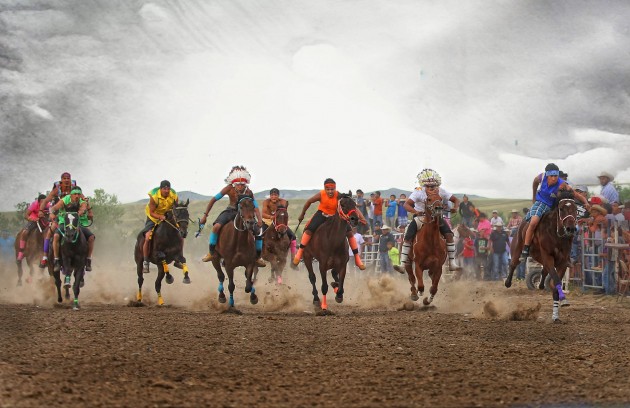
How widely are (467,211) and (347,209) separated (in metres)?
15.6

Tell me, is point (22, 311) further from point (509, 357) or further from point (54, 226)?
point (509, 357)

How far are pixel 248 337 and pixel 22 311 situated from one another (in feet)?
25.7

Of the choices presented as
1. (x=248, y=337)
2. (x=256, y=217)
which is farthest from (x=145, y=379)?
(x=256, y=217)

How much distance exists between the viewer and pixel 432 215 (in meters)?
19.9

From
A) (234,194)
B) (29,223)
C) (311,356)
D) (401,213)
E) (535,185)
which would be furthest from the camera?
(401,213)

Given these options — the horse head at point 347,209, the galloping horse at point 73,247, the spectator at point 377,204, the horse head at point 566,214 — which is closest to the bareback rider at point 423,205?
the horse head at point 347,209

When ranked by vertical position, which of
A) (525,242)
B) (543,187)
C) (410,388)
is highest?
(543,187)

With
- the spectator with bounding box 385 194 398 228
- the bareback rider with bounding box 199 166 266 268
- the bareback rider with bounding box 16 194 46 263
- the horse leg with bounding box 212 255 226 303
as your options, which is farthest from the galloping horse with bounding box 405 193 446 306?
the spectator with bounding box 385 194 398 228

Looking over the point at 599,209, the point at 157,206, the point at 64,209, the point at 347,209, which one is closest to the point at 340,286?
the point at 347,209

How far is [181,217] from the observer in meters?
21.8

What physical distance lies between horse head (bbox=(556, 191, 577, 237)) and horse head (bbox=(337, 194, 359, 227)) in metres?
4.39

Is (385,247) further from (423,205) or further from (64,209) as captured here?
(64,209)

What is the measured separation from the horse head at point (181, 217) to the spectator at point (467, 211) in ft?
49.3

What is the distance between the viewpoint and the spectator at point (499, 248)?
99.6 ft
